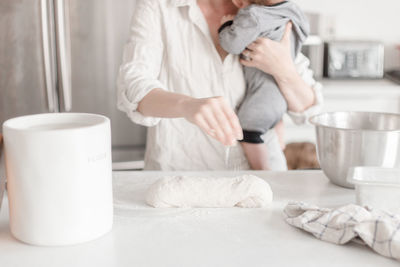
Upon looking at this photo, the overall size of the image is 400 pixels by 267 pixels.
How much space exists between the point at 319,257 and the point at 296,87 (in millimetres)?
725

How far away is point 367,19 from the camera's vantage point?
2.84 metres

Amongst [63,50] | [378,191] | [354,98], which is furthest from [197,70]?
[354,98]

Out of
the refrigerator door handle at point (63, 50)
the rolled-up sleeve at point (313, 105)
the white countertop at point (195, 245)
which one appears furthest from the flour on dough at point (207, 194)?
the refrigerator door handle at point (63, 50)

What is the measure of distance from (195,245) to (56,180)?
9.0 inches

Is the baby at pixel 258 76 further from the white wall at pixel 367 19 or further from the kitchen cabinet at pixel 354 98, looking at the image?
the white wall at pixel 367 19

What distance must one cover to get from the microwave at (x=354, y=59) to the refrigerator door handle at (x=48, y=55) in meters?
1.36

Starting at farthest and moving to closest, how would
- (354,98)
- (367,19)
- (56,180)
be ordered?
1. (367,19)
2. (354,98)
3. (56,180)

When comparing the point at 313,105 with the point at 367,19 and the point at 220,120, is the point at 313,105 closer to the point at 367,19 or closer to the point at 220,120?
the point at 220,120

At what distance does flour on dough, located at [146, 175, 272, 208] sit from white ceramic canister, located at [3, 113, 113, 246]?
15 centimetres

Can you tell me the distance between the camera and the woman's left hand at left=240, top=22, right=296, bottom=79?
1354 mm

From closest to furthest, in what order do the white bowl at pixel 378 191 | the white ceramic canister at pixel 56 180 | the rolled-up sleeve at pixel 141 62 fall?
the white ceramic canister at pixel 56 180, the white bowl at pixel 378 191, the rolled-up sleeve at pixel 141 62

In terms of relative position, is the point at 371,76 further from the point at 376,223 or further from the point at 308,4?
the point at 376,223

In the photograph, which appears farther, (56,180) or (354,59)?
(354,59)

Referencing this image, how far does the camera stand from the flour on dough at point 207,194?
917 mm
